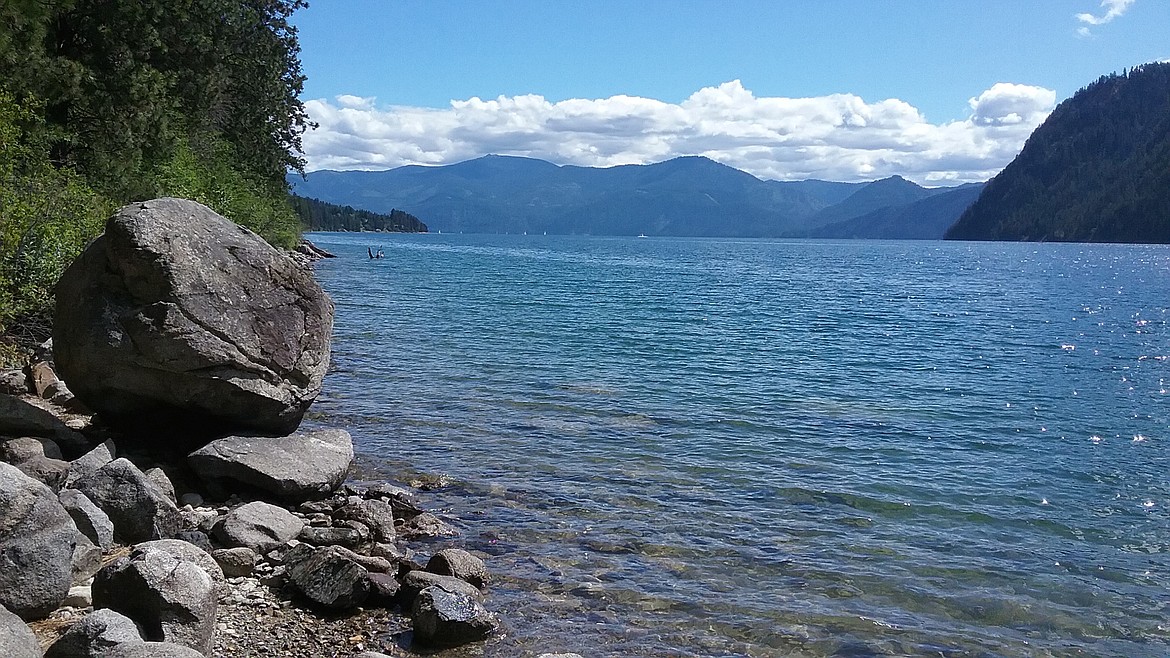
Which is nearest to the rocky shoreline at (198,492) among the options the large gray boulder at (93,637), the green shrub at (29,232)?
the large gray boulder at (93,637)

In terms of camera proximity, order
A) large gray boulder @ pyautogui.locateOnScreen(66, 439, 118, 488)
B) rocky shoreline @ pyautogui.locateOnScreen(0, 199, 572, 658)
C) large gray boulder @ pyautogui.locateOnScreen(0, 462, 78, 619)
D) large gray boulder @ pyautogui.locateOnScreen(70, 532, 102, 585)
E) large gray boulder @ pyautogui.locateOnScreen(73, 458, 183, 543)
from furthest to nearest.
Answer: large gray boulder @ pyautogui.locateOnScreen(66, 439, 118, 488)
large gray boulder @ pyautogui.locateOnScreen(73, 458, 183, 543)
large gray boulder @ pyautogui.locateOnScreen(70, 532, 102, 585)
rocky shoreline @ pyautogui.locateOnScreen(0, 199, 572, 658)
large gray boulder @ pyautogui.locateOnScreen(0, 462, 78, 619)

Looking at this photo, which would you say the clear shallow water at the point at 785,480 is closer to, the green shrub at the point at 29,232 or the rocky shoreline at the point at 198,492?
the rocky shoreline at the point at 198,492

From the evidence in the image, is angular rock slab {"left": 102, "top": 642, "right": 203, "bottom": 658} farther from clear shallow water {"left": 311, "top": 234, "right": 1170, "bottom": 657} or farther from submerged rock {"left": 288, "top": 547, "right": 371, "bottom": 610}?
clear shallow water {"left": 311, "top": 234, "right": 1170, "bottom": 657}

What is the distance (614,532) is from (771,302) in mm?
48233

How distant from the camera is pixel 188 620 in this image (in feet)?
25.7

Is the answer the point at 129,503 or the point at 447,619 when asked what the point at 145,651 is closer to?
the point at 447,619

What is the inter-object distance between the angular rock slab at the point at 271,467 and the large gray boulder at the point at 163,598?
4735 millimetres

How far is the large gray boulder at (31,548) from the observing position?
7.88 metres

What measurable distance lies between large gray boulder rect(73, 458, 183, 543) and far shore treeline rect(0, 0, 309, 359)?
702 centimetres

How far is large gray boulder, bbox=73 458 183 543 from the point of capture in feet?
34.4

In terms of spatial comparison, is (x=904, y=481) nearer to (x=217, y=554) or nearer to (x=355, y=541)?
(x=355, y=541)

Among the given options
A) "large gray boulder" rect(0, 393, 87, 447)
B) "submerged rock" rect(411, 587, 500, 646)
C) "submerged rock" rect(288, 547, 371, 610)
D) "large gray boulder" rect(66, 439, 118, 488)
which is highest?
"large gray boulder" rect(0, 393, 87, 447)

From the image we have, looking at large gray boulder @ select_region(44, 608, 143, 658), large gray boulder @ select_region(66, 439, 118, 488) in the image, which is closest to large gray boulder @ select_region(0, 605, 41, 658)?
large gray boulder @ select_region(44, 608, 143, 658)

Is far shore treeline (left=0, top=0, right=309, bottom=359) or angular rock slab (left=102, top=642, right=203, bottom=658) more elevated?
far shore treeline (left=0, top=0, right=309, bottom=359)
